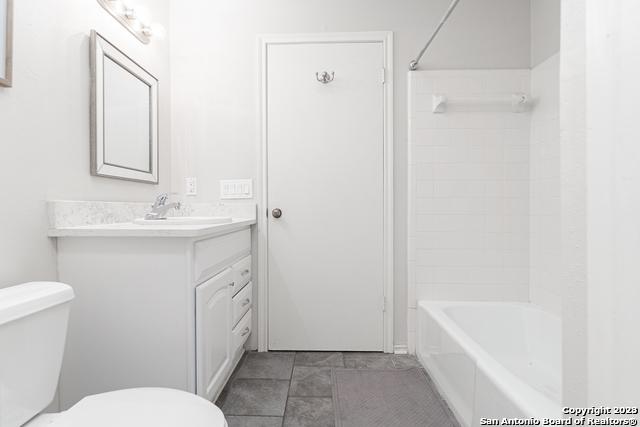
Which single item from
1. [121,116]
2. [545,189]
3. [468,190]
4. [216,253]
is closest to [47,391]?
[216,253]

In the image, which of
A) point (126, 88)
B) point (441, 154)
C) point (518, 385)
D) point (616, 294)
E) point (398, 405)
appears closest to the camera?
point (616, 294)

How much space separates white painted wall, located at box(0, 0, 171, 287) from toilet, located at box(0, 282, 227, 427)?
0.93 feet

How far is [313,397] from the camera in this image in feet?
5.27

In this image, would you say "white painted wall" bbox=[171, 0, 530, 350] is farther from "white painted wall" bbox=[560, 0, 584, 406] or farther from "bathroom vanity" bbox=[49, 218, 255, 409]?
"white painted wall" bbox=[560, 0, 584, 406]

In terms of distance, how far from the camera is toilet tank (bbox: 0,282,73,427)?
792mm

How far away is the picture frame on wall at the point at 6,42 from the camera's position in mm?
1033

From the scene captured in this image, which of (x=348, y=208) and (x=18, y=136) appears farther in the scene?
(x=348, y=208)

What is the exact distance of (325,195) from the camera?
6.84 feet

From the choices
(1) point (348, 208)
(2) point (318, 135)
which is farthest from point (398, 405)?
(2) point (318, 135)

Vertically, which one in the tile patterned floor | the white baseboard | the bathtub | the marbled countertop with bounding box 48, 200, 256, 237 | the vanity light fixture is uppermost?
the vanity light fixture

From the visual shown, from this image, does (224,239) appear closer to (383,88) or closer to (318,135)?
(318,135)

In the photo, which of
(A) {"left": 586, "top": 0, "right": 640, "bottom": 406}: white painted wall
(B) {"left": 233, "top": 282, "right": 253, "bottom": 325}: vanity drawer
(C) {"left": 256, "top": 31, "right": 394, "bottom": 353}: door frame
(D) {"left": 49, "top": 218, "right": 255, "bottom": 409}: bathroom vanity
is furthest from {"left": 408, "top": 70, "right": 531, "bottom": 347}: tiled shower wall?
(A) {"left": 586, "top": 0, "right": 640, "bottom": 406}: white painted wall

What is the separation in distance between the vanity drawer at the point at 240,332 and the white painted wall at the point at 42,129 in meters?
0.83

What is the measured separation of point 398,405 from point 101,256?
147 cm
